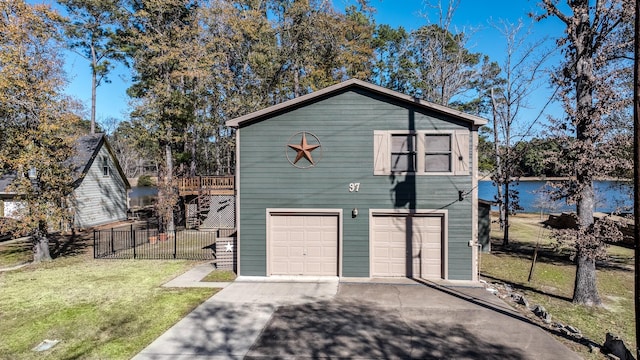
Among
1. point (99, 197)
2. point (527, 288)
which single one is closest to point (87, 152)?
point (99, 197)

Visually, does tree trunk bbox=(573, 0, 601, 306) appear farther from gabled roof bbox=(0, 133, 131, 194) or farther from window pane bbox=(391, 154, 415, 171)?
gabled roof bbox=(0, 133, 131, 194)

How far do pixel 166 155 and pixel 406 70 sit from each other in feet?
74.3

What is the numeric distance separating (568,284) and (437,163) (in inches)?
231

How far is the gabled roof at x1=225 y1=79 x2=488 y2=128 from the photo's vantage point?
32.4 feet

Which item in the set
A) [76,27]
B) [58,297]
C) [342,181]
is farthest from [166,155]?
[76,27]

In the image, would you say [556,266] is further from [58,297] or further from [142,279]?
[58,297]

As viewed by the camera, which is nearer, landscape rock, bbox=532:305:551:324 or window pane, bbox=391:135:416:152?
landscape rock, bbox=532:305:551:324

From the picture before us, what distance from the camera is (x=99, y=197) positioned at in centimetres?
2280

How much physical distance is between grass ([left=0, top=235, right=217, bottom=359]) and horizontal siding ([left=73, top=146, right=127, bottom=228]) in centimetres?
962

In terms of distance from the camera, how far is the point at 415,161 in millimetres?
10148

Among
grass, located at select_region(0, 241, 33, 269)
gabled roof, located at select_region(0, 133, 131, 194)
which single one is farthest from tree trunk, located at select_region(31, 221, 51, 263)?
gabled roof, located at select_region(0, 133, 131, 194)

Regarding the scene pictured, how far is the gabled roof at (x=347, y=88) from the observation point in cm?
989

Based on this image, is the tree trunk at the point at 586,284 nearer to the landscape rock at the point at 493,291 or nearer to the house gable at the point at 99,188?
the landscape rock at the point at 493,291

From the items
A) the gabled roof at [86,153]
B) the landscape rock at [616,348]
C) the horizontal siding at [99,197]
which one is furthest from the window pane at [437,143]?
the horizontal siding at [99,197]
